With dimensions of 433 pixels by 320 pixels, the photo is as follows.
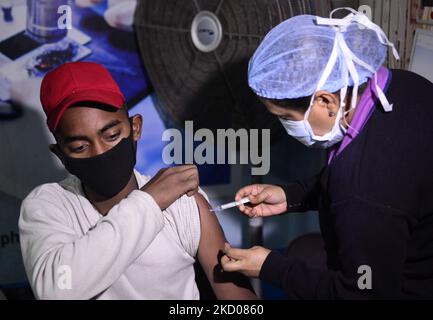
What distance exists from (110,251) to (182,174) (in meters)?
0.33

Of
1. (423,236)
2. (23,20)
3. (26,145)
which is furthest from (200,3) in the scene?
(423,236)

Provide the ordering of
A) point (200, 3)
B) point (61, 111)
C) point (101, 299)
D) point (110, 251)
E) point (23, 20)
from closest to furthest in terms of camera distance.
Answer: point (110, 251), point (61, 111), point (101, 299), point (200, 3), point (23, 20)

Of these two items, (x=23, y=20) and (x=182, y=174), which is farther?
(x=23, y=20)

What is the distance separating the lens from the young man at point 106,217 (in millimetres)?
1466

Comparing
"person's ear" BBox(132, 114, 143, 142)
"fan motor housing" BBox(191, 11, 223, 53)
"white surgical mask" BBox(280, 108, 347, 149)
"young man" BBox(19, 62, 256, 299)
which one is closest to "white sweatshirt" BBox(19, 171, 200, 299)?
"young man" BBox(19, 62, 256, 299)

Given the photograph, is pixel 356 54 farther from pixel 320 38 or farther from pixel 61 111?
pixel 61 111

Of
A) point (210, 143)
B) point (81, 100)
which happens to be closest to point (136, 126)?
point (81, 100)

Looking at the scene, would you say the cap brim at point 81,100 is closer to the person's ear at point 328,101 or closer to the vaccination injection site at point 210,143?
the vaccination injection site at point 210,143

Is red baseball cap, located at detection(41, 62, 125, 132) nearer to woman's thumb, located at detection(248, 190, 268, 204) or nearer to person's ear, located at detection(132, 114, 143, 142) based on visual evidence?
person's ear, located at detection(132, 114, 143, 142)

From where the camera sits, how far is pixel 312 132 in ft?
5.21

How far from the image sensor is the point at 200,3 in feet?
7.72

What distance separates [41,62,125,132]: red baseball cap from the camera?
1.58 m

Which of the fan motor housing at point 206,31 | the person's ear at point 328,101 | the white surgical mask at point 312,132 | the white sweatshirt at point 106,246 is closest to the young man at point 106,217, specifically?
the white sweatshirt at point 106,246
